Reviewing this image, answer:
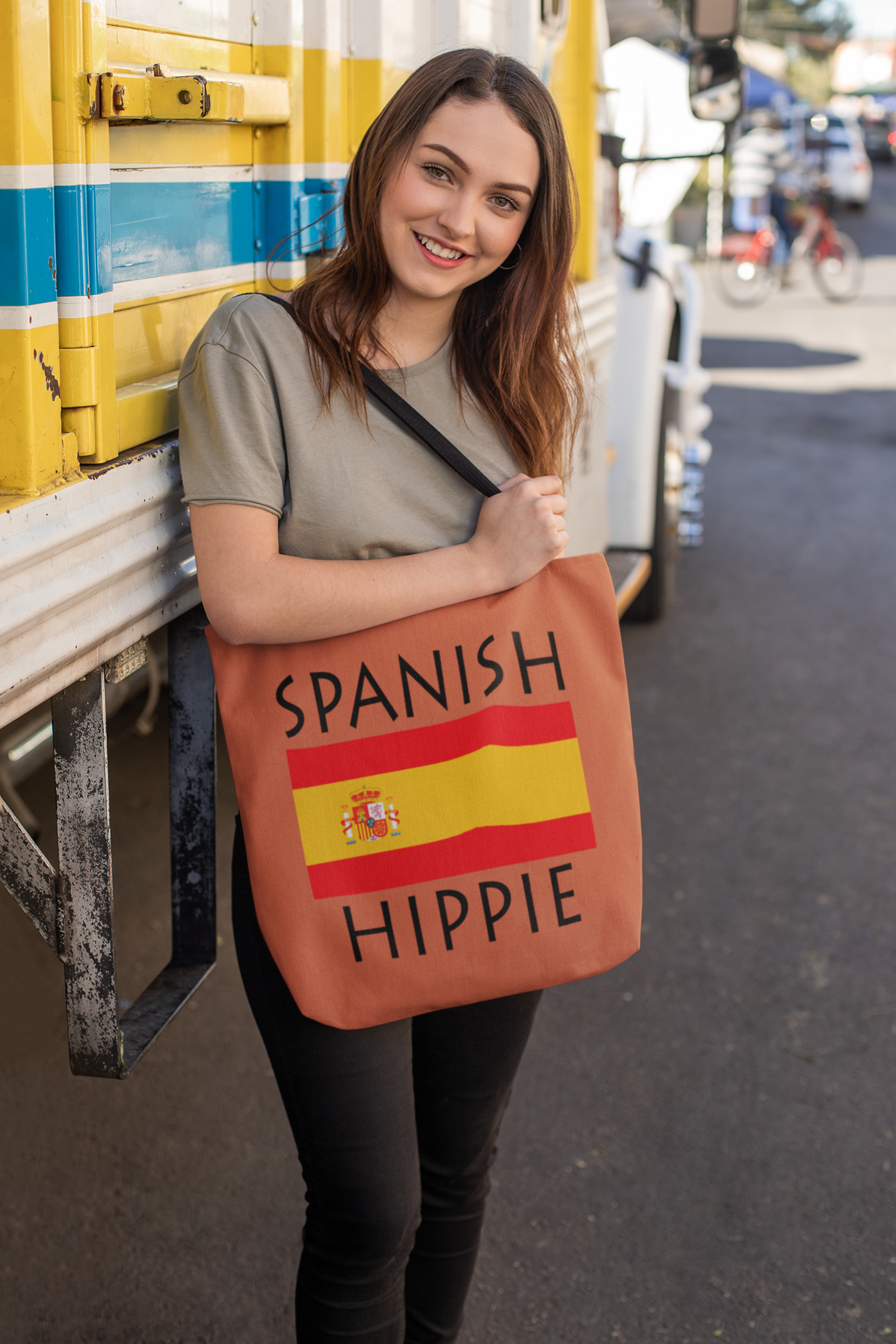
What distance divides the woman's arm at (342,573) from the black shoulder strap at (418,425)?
0.13 ft

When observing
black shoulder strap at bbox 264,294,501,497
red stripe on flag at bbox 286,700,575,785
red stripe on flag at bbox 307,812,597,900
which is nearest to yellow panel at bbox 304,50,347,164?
black shoulder strap at bbox 264,294,501,497

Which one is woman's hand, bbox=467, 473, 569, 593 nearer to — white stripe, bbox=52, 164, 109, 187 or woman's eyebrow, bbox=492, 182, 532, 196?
woman's eyebrow, bbox=492, 182, 532, 196

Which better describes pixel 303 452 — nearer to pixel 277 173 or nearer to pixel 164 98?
pixel 164 98

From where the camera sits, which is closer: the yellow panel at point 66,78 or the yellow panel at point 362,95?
the yellow panel at point 66,78

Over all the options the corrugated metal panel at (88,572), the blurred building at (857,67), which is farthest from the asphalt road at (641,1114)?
the blurred building at (857,67)

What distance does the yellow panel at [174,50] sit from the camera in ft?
4.60


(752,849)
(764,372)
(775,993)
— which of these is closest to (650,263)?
(752,849)

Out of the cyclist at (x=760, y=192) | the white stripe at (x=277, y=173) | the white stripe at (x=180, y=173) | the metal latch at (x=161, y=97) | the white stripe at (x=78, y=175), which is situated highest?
the cyclist at (x=760, y=192)

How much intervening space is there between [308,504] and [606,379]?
8.15 feet

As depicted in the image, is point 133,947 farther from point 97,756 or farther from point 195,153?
A: point 195,153

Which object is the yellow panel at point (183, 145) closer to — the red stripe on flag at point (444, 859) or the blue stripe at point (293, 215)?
the blue stripe at point (293, 215)

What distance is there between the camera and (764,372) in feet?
35.2

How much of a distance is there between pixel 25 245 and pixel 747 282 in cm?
1391

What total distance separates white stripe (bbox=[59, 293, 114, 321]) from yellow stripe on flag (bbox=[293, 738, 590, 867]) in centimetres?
53
